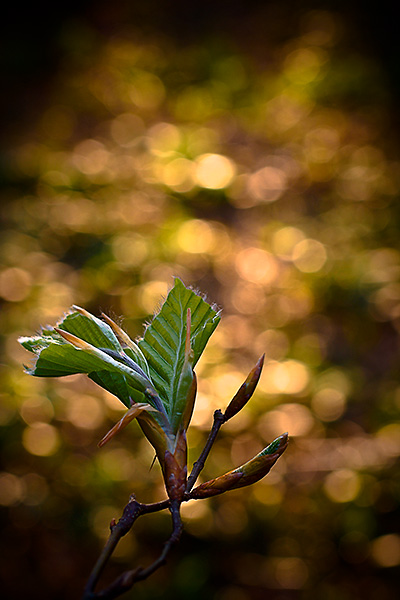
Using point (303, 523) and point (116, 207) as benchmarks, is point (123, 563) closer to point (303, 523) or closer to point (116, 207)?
point (303, 523)

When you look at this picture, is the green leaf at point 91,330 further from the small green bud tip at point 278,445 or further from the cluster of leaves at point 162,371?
the small green bud tip at point 278,445

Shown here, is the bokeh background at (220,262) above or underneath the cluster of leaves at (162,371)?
above

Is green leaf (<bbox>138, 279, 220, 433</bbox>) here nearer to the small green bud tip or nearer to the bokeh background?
the small green bud tip

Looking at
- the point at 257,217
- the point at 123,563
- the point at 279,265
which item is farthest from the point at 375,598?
the point at 257,217

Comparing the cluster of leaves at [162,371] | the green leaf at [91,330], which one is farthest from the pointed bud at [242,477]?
the green leaf at [91,330]

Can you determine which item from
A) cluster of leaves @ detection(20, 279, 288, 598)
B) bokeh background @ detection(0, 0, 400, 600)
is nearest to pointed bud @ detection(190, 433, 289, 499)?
cluster of leaves @ detection(20, 279, 288, 598)

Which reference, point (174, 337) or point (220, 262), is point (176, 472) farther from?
point (220, 262)
